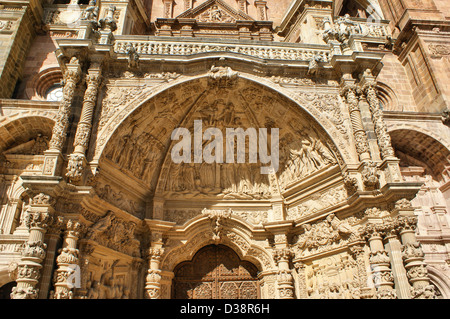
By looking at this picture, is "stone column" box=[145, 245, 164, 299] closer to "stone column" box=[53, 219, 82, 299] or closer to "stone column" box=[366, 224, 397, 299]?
"stone column" box=[53, 219, 82, 299]

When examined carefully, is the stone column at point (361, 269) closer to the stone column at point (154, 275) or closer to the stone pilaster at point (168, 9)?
the stone column at point (154, 275)

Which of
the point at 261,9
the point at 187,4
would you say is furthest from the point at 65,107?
the point at 261,9

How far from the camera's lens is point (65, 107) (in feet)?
24.3

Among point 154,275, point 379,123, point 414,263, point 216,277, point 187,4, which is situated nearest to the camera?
point 414,263

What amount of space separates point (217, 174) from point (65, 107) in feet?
13.9

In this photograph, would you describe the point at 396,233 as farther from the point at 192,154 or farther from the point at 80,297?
the point at 80,297

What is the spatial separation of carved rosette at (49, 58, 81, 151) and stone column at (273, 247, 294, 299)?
562 cm

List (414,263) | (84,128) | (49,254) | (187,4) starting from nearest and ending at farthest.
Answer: (49,254), (414,263), (84,128), (187,4)

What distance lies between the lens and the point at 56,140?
22.9 feet

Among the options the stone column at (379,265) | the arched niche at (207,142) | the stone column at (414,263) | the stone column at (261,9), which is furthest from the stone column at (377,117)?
the stone column at (261,9)

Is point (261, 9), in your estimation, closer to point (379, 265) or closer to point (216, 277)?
point (216, 277)

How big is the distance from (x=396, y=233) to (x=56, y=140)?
728 centimetres

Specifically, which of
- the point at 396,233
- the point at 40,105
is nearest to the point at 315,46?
the point at 396,233

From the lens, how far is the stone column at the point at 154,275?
7.68 meters
